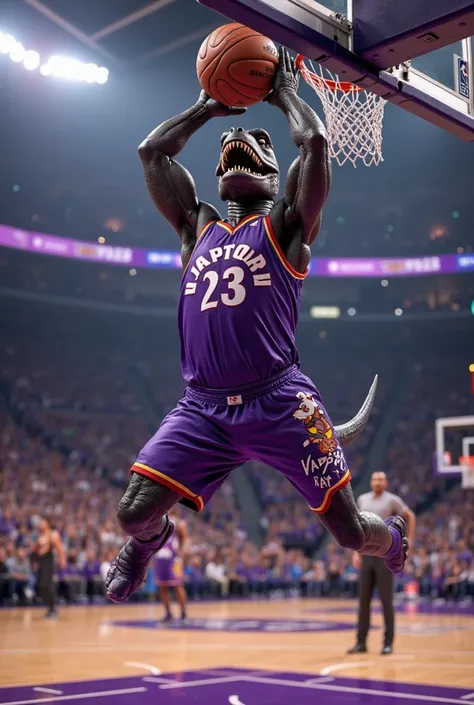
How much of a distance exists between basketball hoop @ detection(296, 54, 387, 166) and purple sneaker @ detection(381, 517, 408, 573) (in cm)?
263

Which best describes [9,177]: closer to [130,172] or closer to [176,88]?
[130,172]

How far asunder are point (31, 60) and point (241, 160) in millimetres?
18729

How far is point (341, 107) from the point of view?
5961 millimetres

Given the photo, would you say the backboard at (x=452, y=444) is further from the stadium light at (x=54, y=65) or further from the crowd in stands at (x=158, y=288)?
the crowd in stands at (x=158, y=288)

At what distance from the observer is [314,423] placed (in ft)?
13.5

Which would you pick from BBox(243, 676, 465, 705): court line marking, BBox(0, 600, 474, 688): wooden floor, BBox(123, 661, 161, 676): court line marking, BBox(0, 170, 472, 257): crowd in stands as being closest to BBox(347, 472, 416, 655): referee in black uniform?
BBox(0, 600, 474, 688): wooden floor

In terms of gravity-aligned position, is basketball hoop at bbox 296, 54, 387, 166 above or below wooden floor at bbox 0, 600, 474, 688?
above

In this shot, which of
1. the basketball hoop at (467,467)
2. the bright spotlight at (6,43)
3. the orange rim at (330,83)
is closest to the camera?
the orange rim at (330,83)

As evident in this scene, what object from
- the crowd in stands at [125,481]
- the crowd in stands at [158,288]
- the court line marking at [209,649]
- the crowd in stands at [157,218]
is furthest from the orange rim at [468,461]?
the crowd in stands at [158,288]

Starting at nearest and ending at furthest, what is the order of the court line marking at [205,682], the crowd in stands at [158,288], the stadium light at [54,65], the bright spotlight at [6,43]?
the court line marking at [205,682] < the bright spotlight at [6,43] < the stadium light at [54,65] < the crowd in stands at [158,288]

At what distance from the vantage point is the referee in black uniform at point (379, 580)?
9.04 m

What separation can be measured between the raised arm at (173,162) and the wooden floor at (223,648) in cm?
444

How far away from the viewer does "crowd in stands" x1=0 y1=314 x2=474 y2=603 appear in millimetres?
18688

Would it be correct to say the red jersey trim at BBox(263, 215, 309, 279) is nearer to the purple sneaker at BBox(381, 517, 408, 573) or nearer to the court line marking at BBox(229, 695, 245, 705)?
the purple sneaker at BBox(381, 517, 408, 573)
